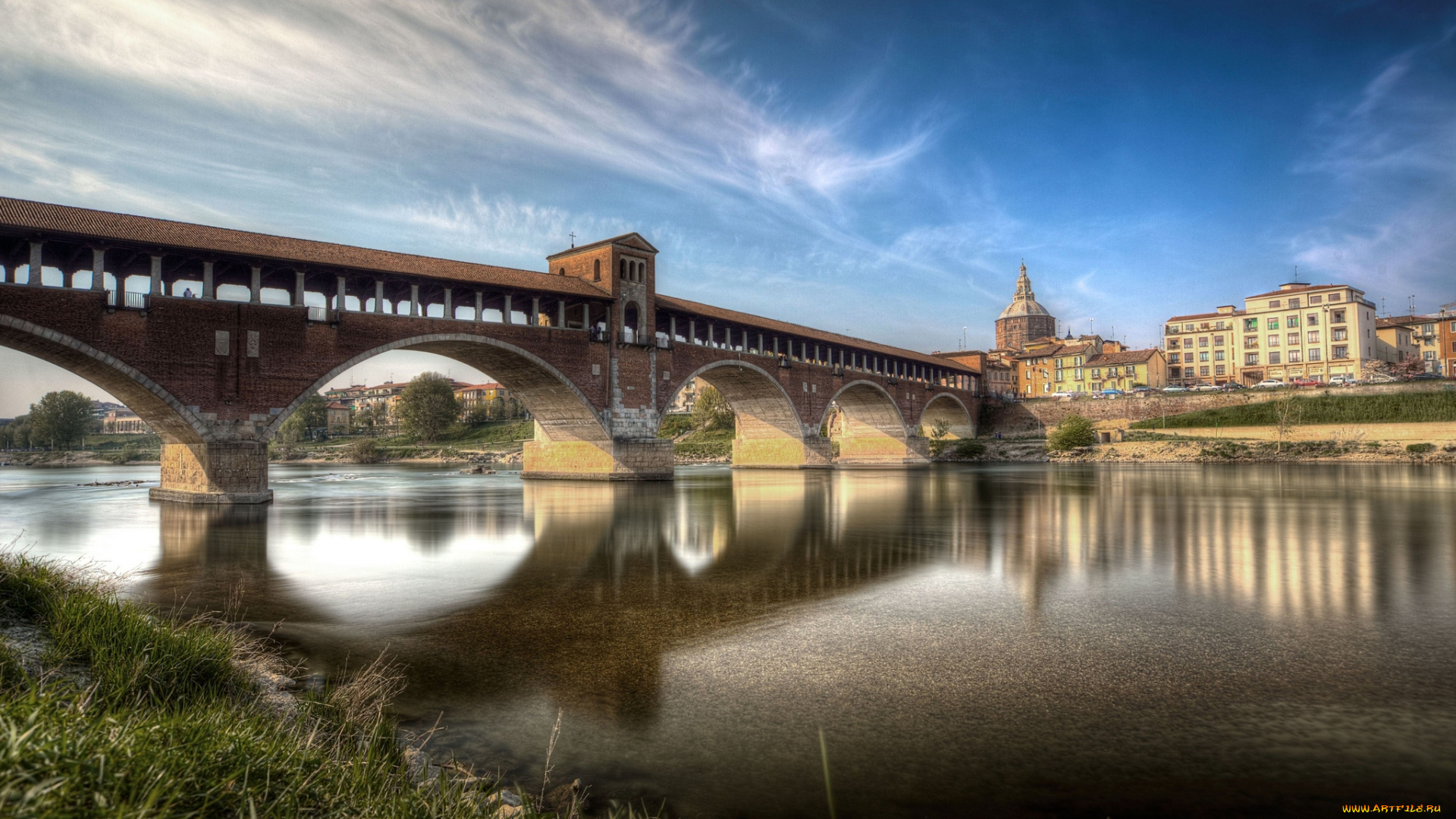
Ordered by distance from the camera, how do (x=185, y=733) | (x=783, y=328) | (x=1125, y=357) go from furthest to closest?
1. (x=1125, y=357)
2. (x=783, y=328)
3. (x=185, y=733)

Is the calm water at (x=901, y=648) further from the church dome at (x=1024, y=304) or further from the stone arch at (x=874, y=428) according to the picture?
the church dome at (x=1024, y=304)

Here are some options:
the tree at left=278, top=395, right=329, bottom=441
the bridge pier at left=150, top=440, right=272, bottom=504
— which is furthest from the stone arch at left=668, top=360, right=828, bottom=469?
the tree at left=278, top=395, right=329, bottom=441

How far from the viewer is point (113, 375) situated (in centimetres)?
2461

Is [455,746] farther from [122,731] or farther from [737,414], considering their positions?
[737,414]

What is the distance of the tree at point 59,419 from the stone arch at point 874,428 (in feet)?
294

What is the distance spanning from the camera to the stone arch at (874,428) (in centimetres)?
6450

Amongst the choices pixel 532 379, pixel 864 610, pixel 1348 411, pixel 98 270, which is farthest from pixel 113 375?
pixel 1348 411

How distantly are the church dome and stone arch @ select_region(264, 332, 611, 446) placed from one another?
10778 cm

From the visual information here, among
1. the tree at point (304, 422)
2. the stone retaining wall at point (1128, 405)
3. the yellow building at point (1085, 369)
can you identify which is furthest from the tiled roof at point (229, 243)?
the tree at point (304, 422)

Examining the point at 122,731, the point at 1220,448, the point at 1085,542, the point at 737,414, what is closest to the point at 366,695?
the point at 122,731

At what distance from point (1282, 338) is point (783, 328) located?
5863 cm

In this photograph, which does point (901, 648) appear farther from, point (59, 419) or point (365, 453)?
point (59, 419)

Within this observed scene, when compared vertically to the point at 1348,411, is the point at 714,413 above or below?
above

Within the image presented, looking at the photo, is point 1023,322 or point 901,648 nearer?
point 901,648
